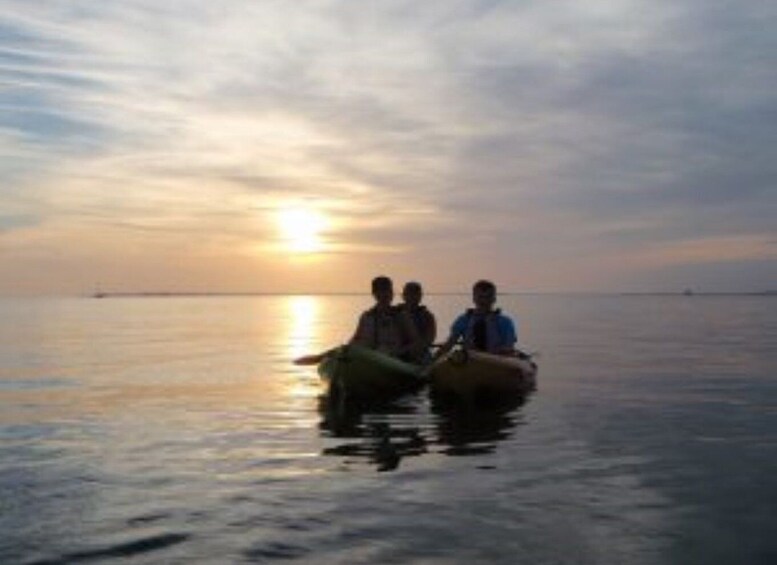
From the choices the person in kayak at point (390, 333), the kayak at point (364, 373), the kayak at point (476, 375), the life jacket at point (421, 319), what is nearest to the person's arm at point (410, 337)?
the person in kayak at point (390, 333)

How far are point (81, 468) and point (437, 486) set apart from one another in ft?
15.4

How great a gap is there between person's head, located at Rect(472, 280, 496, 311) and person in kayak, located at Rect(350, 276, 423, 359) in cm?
169

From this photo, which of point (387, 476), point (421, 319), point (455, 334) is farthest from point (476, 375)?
point (387, 476)

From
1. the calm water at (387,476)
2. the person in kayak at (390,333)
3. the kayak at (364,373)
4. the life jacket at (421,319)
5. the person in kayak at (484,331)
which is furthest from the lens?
the life jacket at (421,319)

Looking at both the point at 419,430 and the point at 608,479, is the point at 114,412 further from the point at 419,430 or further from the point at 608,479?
the point at 608,479

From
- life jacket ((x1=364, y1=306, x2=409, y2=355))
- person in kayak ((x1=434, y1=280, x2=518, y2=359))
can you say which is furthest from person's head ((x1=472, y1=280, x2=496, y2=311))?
life jacket ((x1=364, y1=306, x2=409, y2=355))

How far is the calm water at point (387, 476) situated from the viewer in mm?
8445

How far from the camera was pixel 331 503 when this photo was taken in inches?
395

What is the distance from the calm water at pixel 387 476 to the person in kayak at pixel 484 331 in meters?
1.41

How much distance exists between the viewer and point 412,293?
2095 cm

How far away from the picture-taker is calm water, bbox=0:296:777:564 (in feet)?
27.7

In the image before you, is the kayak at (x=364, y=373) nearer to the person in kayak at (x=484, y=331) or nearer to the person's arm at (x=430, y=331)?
the person in kayak at (x=484, y=331)

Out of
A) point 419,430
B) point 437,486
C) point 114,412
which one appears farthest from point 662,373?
point 437,486

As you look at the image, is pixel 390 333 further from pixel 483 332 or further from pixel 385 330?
pixel 483 332
